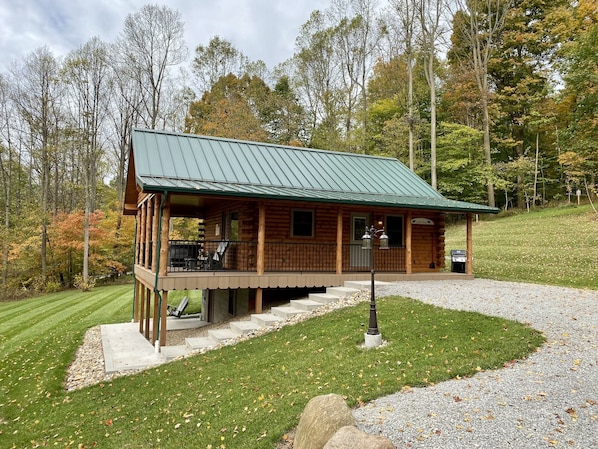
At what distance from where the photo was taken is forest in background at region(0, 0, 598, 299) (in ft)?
86.2

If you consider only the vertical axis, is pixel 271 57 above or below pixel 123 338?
above

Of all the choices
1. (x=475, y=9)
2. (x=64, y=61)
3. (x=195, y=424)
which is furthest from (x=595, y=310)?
(x=64, y=61)

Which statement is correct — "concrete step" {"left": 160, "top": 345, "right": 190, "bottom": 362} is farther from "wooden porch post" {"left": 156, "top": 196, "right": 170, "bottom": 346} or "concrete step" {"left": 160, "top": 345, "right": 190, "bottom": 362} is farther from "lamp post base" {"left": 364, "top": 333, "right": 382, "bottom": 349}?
"lamp post base" {"left": 364, "top": 333, "right": 382, "bottom": 349}

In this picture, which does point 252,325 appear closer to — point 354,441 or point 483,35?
point 354,441

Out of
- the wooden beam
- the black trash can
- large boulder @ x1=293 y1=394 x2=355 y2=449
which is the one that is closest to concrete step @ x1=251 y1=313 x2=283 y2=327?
the wooden beam

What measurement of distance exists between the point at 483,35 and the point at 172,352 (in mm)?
32291

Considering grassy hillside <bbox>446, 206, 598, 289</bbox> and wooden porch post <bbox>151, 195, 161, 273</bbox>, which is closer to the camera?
wooden porch post <bbox>151, 195, 161, 273</bbox>

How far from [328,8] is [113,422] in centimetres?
3126

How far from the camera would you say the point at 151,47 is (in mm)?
29656

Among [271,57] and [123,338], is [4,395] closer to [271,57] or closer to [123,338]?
[123,338]

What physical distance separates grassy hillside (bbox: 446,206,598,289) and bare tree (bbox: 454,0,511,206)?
14.0ft

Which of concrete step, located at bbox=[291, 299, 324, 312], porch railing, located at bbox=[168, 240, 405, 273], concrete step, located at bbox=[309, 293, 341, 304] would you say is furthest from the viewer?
→ porch railing, located at bbox=[168, 240, 405, 273]

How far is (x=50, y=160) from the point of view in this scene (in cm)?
2658

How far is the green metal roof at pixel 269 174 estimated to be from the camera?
37.7 ft
